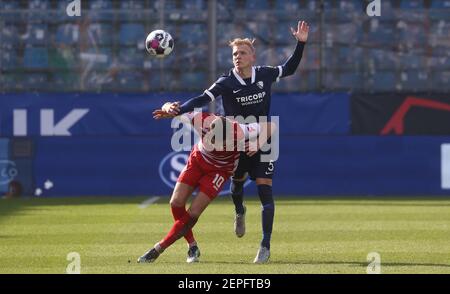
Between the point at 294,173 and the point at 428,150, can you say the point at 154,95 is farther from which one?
the point at 428,150

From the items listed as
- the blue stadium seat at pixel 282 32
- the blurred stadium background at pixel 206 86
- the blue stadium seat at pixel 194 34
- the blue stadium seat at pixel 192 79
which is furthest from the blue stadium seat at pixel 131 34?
the blue stadium seat at pixel 282 32

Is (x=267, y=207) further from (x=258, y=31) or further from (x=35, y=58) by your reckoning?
(x=35, y=58)

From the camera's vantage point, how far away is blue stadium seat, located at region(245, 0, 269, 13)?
2424 cm

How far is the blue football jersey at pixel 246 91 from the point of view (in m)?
11.6

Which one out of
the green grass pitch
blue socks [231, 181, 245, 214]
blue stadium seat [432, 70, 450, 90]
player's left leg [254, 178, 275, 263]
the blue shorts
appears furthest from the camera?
blue stadium seat [432, 70, 450, 90]

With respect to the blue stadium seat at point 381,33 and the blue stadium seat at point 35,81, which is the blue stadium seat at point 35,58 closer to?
the blue stadium seat at point 35,81

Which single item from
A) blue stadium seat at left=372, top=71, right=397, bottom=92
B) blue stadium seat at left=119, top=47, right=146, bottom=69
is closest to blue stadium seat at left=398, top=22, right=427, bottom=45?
blue stadium seat at left=372, top=71, right=397, bottom=92

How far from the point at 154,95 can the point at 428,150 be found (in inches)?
230

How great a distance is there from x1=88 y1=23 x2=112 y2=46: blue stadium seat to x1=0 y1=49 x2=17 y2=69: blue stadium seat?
1.81 m

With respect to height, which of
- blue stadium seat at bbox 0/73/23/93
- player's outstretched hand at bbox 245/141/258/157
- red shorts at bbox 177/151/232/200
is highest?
player's outstretched hand at bbox 245/141/258/157

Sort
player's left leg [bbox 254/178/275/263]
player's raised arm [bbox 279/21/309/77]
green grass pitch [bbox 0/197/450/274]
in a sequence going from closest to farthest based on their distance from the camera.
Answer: green grass pitch [bbox 0/197/450/274]
player's left leg [bbox 254/178/275/263]
player's raised arm [bbox 279/21/309/77]

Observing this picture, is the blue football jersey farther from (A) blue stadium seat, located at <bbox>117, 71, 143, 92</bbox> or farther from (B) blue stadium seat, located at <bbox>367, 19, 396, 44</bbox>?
(B) blue stadium seat, located at <bbox>367, 19, 396, 44</bbox>
